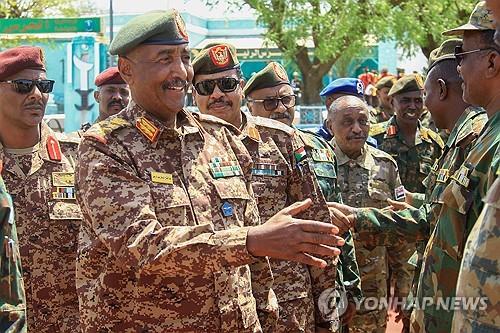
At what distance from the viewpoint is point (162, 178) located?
383 cm

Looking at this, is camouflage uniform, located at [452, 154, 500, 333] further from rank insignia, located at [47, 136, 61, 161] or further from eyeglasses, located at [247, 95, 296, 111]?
eyeglasses, located at [247, 95, 296, 111]

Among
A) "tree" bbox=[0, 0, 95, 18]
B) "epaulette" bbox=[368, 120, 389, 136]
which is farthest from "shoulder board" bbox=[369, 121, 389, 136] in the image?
"tree" bbox=[0, 0, 95, 18]

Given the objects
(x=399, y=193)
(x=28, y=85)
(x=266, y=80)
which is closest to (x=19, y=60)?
(x=28, y=85)

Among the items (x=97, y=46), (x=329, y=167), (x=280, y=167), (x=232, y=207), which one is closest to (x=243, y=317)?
(x=232, y=207)

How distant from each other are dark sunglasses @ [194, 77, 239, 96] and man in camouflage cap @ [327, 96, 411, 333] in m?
2.17

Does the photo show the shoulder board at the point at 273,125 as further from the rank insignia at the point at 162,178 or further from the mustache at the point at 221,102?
the rank insignia at the point at 162,178

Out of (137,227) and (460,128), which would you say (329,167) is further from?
(137,227)

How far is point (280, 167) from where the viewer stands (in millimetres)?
5062

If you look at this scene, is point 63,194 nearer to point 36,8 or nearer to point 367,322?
point 367,322

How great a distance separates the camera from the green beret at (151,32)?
3.94m

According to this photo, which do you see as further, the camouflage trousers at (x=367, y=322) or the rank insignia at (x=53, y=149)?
the camouflage trousers at (x=367, y=322)

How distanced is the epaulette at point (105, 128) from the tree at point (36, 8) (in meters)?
23.1

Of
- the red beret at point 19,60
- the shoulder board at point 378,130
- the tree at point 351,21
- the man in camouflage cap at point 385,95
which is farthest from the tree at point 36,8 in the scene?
the red beret at point 19,60

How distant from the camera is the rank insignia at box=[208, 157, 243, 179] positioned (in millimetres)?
4000
